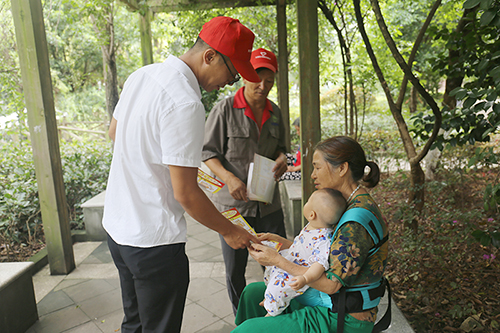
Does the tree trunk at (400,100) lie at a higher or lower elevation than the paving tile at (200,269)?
higher

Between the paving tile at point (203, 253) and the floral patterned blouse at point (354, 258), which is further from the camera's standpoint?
the paving tile at point (203, 253)

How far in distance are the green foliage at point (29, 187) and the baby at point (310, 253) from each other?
11.7 ft

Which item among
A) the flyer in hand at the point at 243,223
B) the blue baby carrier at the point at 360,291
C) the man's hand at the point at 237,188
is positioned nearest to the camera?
the blue baby carrier at the point at 360,291

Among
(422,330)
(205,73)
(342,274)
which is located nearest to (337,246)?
(342,274)

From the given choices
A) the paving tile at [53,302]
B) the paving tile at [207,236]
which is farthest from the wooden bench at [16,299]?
the paving tile at [207,236]

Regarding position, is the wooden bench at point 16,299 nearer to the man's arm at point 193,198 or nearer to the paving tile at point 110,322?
the paving tile at point 110,322

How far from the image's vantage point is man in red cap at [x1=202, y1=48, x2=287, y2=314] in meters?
2.47

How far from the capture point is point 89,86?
15.3 m

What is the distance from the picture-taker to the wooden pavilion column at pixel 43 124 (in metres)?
3.14

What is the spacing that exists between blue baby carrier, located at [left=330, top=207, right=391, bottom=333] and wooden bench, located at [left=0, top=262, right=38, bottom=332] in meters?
2.22

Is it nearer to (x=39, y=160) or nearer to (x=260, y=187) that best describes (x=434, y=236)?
(x=260, y=187)

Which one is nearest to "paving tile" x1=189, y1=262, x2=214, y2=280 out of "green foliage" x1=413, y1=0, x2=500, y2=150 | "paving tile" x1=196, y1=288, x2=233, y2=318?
"paving tile" x1=196, y1=288, x2=233, y2=318

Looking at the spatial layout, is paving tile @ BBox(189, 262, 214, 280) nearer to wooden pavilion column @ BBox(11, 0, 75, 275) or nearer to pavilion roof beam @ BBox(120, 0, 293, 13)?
wooden pavilion column @ BBox(11, 0, 75, 275)

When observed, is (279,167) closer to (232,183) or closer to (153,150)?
(232,183)
